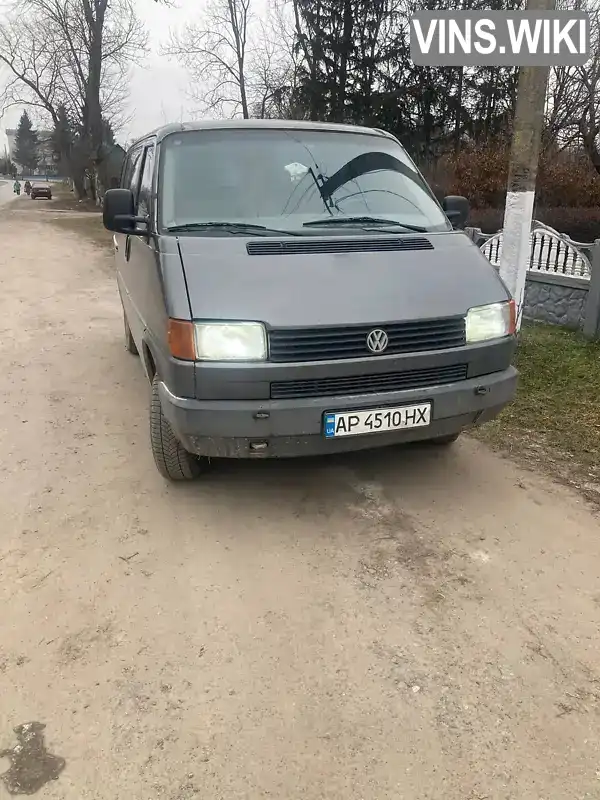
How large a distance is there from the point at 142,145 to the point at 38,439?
2.53 metres

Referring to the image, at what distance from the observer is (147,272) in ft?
13.0

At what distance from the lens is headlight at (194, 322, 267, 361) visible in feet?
10.3

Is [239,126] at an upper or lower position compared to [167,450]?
upper

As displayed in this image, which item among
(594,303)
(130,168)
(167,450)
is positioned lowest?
(167,450)

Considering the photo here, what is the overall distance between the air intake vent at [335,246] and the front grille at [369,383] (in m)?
0.75

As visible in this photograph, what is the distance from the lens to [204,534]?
3492 millimetres

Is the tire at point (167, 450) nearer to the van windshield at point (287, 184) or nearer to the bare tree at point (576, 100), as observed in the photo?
the van windshield at point (287, 184)

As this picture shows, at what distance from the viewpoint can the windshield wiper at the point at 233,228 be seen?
3.75 metres

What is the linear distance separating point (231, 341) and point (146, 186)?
1.90 metres

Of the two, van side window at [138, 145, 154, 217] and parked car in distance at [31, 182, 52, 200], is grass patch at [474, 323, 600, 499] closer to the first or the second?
van side window at [138, 145, 154, 217]

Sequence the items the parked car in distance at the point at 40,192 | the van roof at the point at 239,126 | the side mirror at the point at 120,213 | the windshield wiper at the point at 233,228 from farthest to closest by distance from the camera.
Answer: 1. the parked car in distance at the point at 40,192
2. the van roof at the point at 239,126
3. the side mirror at the point at 120,213
4. the windshield wiper at the point at 233,228

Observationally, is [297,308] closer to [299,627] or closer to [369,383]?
[369,383]

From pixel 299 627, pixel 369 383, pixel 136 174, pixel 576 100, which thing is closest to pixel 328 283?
pixel 369 383

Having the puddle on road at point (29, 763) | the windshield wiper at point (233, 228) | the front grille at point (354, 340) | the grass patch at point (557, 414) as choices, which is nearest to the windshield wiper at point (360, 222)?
the windshield wiper at point (233, 228)
